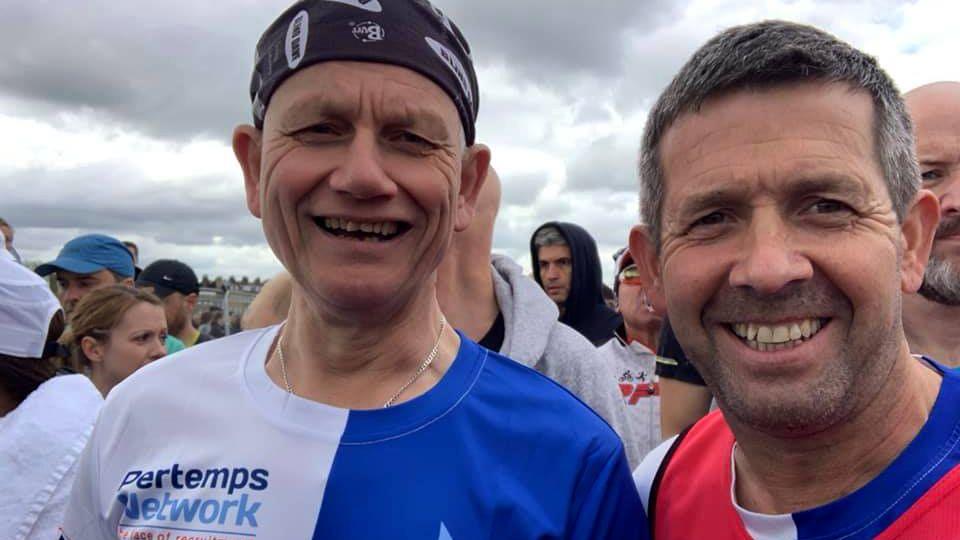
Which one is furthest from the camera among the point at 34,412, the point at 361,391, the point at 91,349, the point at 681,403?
the point at 91,349

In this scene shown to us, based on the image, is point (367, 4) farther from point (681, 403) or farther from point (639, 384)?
point (639, 384)

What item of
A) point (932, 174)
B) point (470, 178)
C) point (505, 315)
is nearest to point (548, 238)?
point (505, 315)

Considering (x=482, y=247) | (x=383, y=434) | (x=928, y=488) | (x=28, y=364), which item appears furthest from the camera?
(x=28, y=364)

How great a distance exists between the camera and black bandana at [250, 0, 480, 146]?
1.55 meters

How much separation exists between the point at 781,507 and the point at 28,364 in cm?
263

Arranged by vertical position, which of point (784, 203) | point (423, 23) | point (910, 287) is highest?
point (423, 23)

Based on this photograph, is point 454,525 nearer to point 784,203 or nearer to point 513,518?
point 513,518

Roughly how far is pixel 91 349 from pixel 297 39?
3.67 meters

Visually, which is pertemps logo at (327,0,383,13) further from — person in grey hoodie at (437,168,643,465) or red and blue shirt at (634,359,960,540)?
red and blue shirt at (634,359,960,540)

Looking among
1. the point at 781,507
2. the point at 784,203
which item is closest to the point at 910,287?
the point at 784,203

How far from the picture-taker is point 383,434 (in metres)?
1.50

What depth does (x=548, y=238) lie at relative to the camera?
15.8 ft

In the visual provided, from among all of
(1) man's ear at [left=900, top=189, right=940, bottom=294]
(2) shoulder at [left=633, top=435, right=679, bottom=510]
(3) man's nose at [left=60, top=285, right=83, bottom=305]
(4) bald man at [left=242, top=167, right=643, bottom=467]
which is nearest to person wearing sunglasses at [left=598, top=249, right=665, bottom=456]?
(4) bald man at [left=242, top=167, right=643, bottom=467]

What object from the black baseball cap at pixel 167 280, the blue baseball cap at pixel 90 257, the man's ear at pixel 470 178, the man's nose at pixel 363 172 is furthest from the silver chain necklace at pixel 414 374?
the black baseball cap at pixel 167 280
